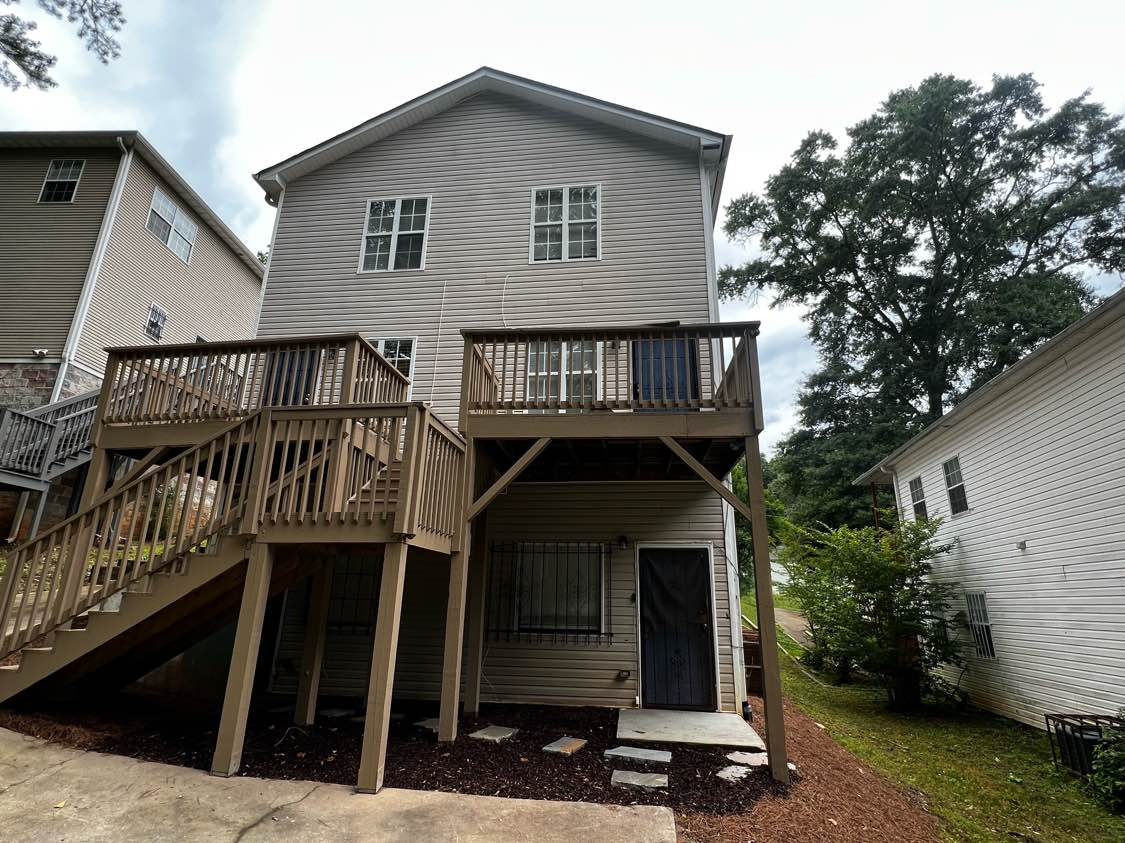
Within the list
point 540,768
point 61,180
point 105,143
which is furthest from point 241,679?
point 61,180

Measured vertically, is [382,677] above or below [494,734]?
above

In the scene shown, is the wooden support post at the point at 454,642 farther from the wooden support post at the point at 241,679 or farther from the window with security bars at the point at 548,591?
the window with security bars at the point at 548,591

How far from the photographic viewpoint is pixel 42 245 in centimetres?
1323

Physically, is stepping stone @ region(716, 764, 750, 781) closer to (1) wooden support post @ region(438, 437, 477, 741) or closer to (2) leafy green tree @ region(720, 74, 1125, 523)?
(1) wooden support post @ region(438, 437, 477, 741)

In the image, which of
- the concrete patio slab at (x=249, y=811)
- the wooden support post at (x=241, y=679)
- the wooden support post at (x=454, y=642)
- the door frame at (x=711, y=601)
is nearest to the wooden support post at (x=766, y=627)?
the concrete patio slab at (x=249, y=811)

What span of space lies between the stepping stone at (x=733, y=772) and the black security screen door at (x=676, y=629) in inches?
93.6

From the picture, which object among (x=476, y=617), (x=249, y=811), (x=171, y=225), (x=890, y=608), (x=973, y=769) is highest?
(x=171, y=225)

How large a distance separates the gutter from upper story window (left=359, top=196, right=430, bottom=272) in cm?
767

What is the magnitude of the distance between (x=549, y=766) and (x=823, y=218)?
942 inches

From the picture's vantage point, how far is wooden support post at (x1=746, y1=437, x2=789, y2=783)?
15.9 ft

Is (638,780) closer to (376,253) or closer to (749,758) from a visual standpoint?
(749,758)

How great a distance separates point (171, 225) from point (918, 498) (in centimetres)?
2013

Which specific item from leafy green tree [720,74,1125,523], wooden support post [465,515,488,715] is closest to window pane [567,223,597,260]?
wooden support post [465,515,488,715]

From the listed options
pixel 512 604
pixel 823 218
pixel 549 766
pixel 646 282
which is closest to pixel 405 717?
pixel 512 604
